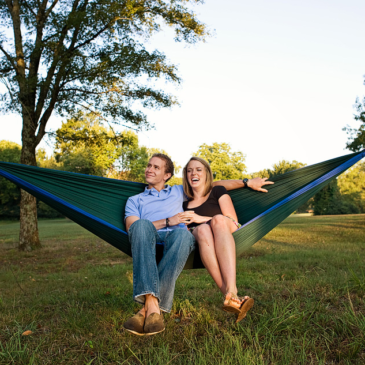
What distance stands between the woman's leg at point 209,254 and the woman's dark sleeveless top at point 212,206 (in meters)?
0.32

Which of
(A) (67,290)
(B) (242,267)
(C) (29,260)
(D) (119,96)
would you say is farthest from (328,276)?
(D) (119,96)

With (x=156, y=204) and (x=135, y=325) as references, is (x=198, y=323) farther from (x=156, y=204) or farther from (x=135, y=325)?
(x=156, y=204)

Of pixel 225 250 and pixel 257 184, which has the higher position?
pixel 257 184

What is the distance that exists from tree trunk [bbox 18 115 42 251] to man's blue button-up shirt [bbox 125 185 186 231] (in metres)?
4.08

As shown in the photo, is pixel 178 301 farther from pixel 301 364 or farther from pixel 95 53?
pixel 95 53

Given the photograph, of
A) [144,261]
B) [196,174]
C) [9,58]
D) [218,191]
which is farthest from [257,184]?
[9,58]

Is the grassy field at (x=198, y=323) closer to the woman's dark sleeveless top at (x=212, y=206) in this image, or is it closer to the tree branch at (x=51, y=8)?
the woman's dark sleeveless top at (x=212, y=206)

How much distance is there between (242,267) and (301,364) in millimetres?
2309

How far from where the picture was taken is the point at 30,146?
5938mm

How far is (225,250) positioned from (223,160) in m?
24.3

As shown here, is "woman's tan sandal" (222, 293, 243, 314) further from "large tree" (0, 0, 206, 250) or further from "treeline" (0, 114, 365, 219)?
"treeline" (0, 114, 365, 219)

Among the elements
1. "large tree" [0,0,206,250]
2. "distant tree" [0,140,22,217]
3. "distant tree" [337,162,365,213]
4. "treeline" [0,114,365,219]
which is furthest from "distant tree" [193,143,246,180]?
"large tree" [0,0,206,250]

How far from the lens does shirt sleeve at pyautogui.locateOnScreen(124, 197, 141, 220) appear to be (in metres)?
2.31

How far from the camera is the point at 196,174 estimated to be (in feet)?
7.49
